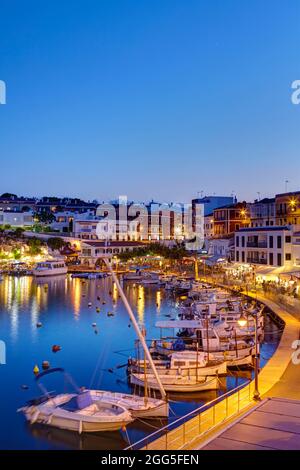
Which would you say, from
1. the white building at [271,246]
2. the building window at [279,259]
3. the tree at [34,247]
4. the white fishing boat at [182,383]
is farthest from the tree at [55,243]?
the white fishing boat at [182,383]

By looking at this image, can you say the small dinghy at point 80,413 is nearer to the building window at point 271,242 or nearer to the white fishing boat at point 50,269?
the building window at point 271,242

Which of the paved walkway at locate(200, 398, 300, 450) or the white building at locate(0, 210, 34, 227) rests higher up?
the white building at locate(0, 210, 34, 227)

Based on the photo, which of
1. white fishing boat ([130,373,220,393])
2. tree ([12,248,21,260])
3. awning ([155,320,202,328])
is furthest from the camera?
Result: tree ([12,248,21,260])

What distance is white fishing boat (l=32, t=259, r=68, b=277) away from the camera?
59.4 m

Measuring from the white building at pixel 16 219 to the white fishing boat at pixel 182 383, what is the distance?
273ft

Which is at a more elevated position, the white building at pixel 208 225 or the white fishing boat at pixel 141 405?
the white building at pixel 208 225

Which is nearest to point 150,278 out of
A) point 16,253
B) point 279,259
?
point 279,259

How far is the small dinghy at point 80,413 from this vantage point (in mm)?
13773

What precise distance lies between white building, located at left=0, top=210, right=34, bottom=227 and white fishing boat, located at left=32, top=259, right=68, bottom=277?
37490mm

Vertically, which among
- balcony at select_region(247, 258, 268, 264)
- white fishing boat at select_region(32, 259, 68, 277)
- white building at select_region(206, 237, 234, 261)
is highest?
white building at select_region(206, 237, 234, 261)

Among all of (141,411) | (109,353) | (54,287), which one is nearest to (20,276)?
(54,287)

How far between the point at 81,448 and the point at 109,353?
10.4 m

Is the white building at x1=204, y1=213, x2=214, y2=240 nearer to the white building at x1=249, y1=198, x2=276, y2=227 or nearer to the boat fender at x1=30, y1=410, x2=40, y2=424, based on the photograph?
the white building at x1=249, y1=198, x2=276, y2=227

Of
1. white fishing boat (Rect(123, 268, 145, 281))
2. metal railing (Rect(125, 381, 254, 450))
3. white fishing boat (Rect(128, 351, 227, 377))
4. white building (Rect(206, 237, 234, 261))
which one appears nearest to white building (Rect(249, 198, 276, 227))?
white building (Rect(206, 237, 234, 261))
